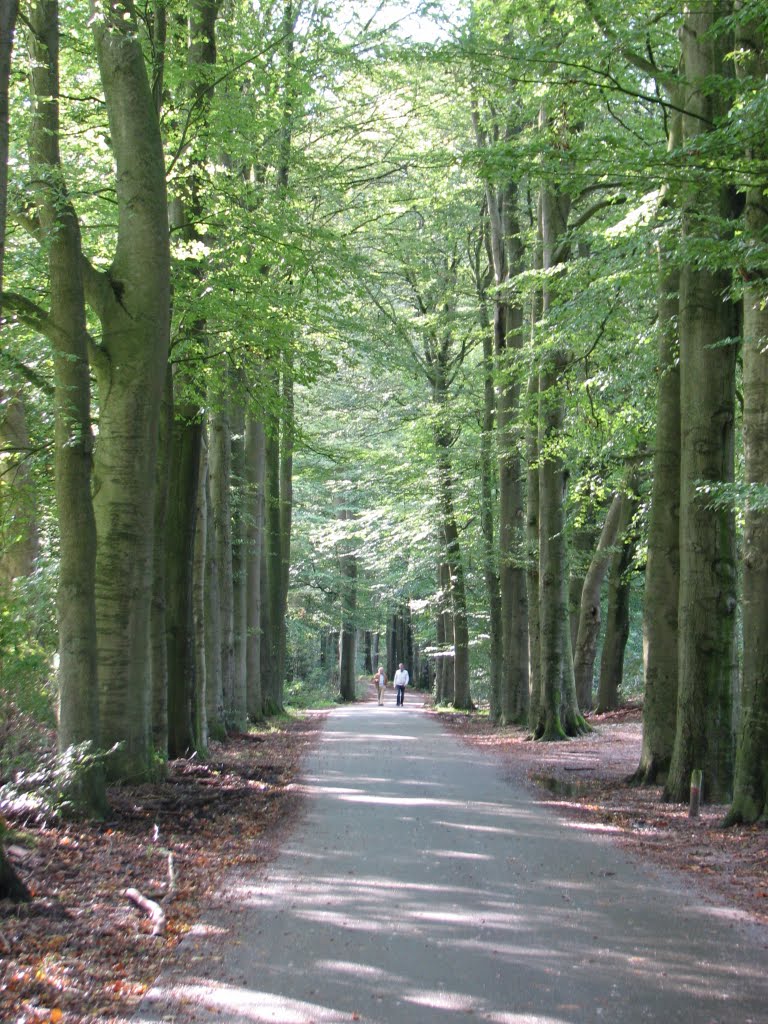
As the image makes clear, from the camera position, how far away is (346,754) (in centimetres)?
1830

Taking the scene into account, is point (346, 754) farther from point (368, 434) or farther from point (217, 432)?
point (368, 434)

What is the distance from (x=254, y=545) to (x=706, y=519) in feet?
45.0

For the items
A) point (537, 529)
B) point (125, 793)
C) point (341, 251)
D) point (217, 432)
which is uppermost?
point (341, 251)

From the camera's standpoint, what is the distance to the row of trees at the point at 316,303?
9.44 meters

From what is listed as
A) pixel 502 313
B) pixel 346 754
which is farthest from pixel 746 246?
pixel 502 313

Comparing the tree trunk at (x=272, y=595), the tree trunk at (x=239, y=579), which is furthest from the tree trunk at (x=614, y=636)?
the tree trunk at (x=239, y=579)

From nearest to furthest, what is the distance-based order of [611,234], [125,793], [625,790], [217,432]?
1. [125,793]
2. [611,234]
3. [625,790]
4. [217,432]

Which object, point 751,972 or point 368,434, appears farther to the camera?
point 368,434

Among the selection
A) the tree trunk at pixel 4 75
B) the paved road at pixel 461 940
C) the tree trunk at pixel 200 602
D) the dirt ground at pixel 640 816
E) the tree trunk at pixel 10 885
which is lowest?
the dirt ground at pixel 640 816

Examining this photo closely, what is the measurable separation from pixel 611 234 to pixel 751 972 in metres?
8.11

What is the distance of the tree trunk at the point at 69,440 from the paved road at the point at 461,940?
2.29 metres

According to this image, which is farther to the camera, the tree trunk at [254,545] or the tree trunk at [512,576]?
the tree trunk at [512,576]

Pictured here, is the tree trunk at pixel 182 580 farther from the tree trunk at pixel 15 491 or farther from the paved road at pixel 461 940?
the paved road at pixel 461 940

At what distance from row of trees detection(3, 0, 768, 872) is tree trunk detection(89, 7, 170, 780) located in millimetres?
32
